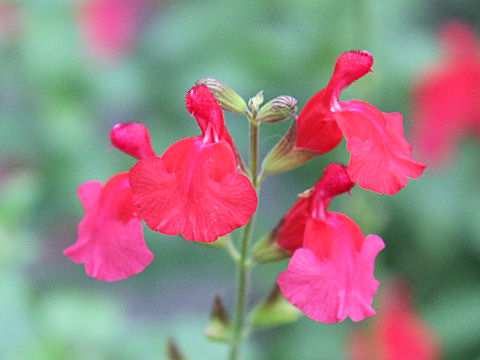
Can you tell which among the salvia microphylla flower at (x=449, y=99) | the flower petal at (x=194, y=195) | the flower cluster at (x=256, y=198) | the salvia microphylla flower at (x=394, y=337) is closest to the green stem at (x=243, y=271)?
the flower cluster at (x=256, y=198)

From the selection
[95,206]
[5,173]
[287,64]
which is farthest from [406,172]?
[5,173]

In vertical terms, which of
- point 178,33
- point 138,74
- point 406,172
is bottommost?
point 138,74

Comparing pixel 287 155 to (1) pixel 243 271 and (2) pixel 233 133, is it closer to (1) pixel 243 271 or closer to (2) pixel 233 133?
(1) pixel 243 271

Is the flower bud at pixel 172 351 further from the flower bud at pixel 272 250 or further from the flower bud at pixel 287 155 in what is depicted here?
the flower bud at pixel 287 155

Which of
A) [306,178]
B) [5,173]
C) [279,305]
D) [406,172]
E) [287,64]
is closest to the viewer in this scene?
[406,172]

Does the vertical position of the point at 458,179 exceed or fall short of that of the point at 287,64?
it falls short

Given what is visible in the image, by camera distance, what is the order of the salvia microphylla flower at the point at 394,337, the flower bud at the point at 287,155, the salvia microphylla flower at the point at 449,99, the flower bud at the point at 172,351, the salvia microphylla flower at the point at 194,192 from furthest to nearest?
the salvia microphylla flower at the point at 449,99, the salvia microphylla flower at the point at 394,337, the flower bud at the point at 172,351, the flower bud at the point at 287,155, the salvia microphylla flower at the point at 194,192

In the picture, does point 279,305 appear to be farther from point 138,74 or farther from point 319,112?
point 138,74
